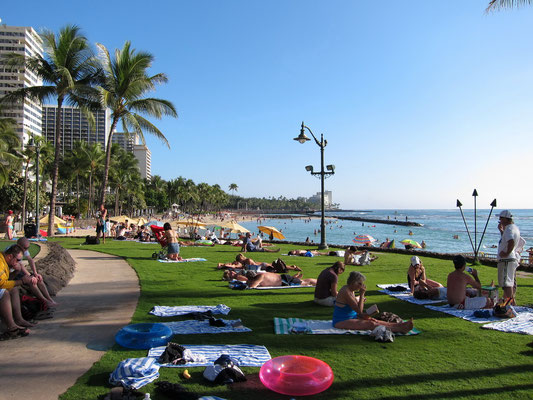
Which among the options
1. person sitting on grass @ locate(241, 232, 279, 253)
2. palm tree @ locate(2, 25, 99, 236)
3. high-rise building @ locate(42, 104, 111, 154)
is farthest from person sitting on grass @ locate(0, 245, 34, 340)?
high-rise building @ locate(42, 104, 111, 154)

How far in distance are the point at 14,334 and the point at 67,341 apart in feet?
2.36

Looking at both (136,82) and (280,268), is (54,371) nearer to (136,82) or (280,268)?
(280,268)

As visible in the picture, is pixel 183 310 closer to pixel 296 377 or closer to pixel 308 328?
pixel 308 328

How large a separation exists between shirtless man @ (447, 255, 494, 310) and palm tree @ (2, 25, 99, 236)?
1900cm

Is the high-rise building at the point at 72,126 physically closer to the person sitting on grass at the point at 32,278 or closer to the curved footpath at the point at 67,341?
the curved footpath at the point at 67,341

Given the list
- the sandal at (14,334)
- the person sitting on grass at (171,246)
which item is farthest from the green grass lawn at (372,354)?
the person sitting on grass at (171,246)

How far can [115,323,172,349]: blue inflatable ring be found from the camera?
4379 millimetres

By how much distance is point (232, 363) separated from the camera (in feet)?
12.1

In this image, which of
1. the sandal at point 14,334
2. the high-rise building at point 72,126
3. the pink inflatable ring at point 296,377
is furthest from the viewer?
the high-rise building at point 72,126

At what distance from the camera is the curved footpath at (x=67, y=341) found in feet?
11.4

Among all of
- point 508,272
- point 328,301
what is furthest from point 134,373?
point 508,272

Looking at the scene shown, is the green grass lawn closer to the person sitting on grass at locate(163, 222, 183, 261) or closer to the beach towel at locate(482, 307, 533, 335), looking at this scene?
the beach towel at locate(482, 307, 533, 335)

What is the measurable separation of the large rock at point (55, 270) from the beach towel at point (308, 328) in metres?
4.53

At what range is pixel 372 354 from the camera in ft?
14.2
